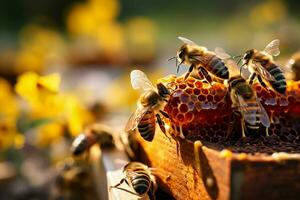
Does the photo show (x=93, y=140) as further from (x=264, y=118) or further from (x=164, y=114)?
(x=264, y=118)

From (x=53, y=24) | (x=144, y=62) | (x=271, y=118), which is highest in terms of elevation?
(x=53, y=24)

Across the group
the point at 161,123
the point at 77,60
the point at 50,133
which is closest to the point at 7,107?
the point at 50,133

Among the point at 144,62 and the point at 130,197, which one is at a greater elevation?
the point at 144,62

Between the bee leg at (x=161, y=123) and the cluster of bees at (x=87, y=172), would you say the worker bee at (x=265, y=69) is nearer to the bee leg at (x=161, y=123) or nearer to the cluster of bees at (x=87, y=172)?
the bee leg at (x=161, y=123)

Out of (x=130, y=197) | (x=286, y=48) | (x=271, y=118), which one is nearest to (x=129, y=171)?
(x=130, y=197)

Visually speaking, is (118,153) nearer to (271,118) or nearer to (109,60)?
(271,118)

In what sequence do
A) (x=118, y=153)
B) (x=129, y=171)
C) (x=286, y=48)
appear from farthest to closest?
(x=286, y=48)
(x=118, y=153)
(x=129, y=171)

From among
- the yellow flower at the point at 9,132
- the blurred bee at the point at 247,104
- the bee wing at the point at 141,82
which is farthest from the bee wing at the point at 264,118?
the yellow flower at the point at 9,132
